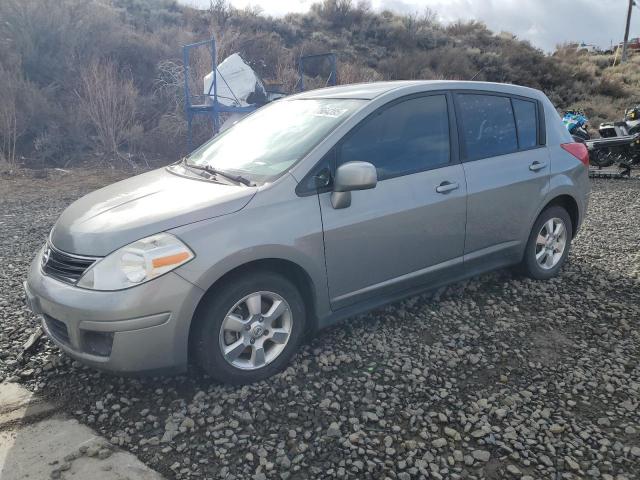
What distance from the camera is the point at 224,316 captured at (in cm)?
310

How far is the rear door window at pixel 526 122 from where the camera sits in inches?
182

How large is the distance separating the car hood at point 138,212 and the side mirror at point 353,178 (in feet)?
1.70

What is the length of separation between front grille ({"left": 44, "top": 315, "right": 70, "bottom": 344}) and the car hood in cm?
41

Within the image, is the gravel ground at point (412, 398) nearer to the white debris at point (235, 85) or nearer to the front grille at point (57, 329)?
the front grille at point (57, 329)

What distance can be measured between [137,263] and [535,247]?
3.47 meters

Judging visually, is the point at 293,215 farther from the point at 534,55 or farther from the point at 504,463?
the point at 534,55

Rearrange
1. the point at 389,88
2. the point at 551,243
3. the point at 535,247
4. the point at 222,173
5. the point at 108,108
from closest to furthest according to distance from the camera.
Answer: the point at 222,173 < the point at 389,88 < the point at 535,247 < the point at 551,243 < the point at 108,108

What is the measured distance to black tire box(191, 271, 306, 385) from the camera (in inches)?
121

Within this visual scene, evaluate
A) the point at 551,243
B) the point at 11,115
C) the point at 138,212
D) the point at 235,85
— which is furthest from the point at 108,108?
the point at 551,243

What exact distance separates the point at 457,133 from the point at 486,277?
1.55m

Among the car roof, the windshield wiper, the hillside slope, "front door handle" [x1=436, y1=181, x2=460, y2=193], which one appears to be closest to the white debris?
the hillside slope

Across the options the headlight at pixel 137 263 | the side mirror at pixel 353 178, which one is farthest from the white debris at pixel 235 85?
the headlight at pixel 137 263

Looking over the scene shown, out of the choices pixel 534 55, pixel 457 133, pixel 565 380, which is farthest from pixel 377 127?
pixel 534 55

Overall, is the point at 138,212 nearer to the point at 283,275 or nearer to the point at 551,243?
the point at 283,275
